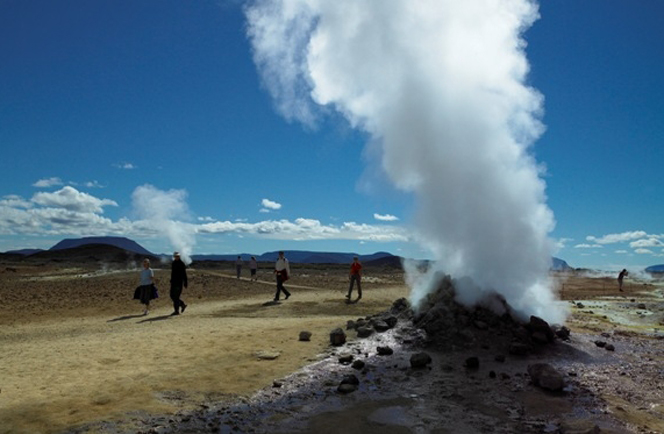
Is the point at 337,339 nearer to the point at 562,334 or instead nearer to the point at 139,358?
the point at 139,358

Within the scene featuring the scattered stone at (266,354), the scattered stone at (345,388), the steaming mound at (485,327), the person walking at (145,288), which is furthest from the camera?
the person walking at (145,288)

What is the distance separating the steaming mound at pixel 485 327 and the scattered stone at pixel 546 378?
206 centimetres

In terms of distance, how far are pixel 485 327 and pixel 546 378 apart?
3264mm

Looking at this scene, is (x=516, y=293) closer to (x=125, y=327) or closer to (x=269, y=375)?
(x=269, y=375)

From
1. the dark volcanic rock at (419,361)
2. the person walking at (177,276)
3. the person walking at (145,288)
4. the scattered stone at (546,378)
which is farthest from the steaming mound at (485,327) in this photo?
the person walking at (145,288)

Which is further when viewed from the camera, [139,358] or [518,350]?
[518,350]

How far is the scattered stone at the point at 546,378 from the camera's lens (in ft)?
28.3

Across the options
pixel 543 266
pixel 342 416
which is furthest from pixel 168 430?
pixel 543 266

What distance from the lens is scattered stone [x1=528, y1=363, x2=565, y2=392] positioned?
28.3 feet

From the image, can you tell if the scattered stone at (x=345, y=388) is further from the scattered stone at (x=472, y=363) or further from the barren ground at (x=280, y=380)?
the scattered stone at (x=472, y=363)

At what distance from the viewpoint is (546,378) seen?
8.74m

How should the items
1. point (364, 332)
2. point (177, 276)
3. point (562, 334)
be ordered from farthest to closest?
point (177, 276)
point (364, 332)
point (562, 334)

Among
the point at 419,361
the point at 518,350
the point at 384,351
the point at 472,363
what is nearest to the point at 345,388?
the point at 419,361

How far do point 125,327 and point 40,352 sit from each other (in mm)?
4202
